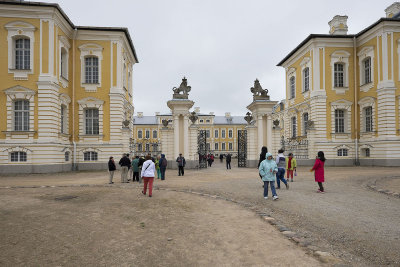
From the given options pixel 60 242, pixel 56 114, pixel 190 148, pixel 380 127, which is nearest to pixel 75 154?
pixel 56 114

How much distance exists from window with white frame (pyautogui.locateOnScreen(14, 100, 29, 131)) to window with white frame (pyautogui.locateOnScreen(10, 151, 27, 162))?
5.69 feet

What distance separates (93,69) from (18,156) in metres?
8.98

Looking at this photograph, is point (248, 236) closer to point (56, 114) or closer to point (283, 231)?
point (283, 231)

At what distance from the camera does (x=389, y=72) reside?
2428 centimetres

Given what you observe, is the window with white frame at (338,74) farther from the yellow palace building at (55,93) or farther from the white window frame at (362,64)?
the yellow palace building at (55,93)

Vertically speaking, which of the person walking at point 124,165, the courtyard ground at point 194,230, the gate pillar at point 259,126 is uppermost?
the gate pillar at point 259,126

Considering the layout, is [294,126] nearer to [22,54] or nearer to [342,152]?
[342,152]

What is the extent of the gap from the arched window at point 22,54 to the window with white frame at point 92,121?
18.2 feet

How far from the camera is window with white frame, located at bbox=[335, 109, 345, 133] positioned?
89.7 feet

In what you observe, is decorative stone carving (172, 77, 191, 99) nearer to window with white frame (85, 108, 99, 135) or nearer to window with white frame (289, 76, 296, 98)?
window with white frame (85, 108, 99, 135)

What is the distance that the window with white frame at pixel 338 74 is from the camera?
27.6 meters

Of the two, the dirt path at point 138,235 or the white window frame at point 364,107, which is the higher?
the white window frame at point 364,107

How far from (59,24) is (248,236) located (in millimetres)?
22041

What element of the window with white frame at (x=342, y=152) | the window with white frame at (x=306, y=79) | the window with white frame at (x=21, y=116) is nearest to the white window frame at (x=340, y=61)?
the window with white frame at (x=306, y=79)
